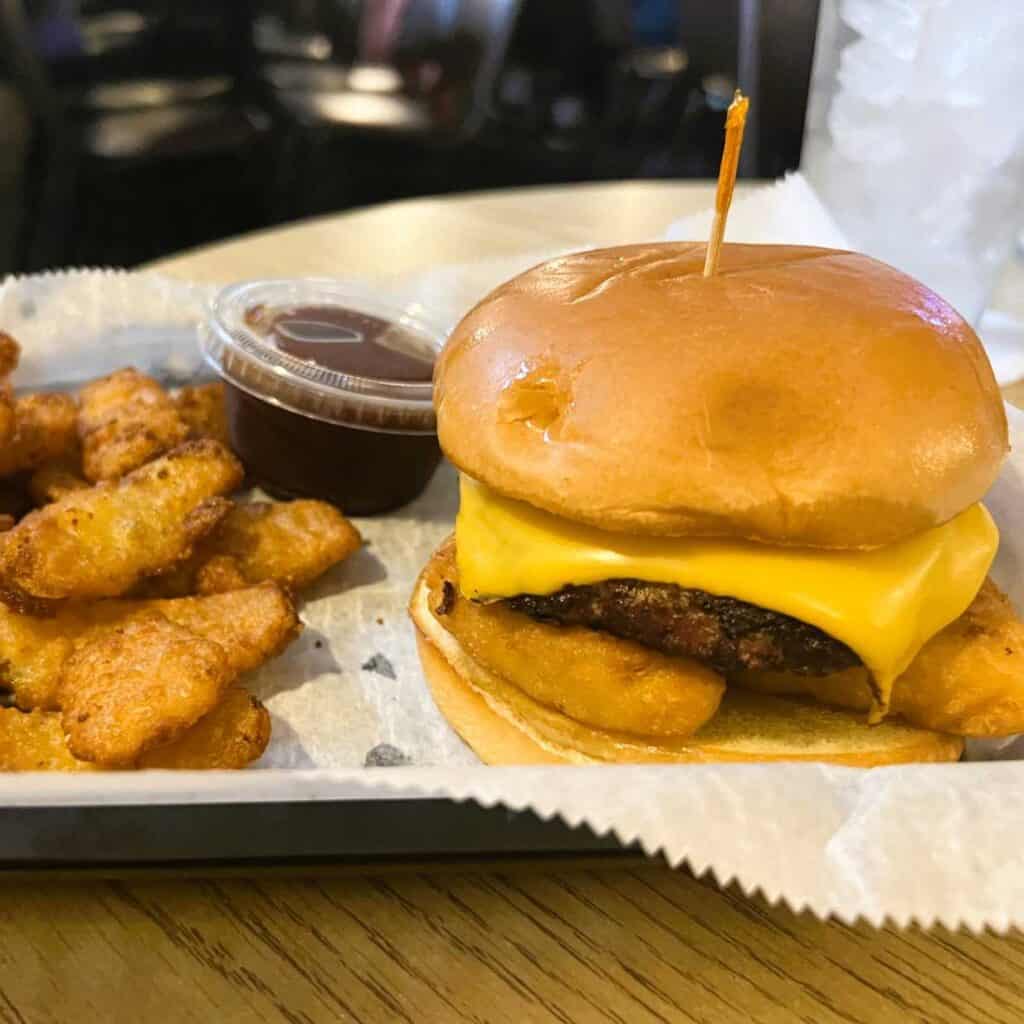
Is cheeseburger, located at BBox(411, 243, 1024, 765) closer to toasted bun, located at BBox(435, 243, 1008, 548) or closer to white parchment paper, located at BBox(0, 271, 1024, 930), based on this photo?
toasted bun, located at BBox(435, 243, 1008, 548)

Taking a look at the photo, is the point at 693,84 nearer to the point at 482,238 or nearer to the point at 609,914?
the point at 482,238

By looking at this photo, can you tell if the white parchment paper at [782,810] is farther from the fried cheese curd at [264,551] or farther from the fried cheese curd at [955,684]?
the fried cheese curd at [264,551]

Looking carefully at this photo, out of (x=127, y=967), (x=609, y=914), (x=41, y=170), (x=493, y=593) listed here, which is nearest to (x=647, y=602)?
(x=493, y=593)

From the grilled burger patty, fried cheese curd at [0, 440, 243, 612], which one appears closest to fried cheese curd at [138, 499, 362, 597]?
→ fried cheese curd at [0, 440, 243, 612]

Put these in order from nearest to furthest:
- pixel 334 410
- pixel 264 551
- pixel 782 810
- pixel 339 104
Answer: pixel 782 810 → pixel 264 551 → pixel 334 410 → pixel 339 104

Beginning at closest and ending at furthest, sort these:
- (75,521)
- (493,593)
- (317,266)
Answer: (493,593)
(75,521)
(317,266)

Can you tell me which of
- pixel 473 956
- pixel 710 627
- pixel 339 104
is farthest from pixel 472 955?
pixel 339 104

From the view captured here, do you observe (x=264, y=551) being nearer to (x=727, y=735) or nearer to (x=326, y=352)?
(x=326, y=352)
